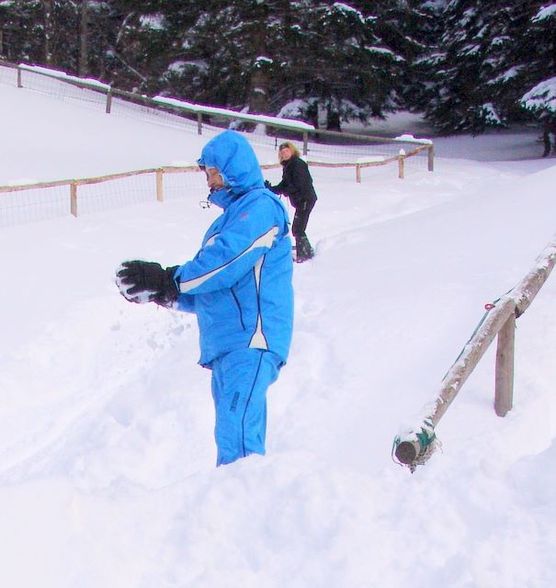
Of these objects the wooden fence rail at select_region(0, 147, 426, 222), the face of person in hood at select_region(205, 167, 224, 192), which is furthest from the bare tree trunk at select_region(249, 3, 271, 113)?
the face of person in hood at select_region(205, 167, 224, 192)

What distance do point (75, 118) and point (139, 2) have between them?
8.00 meters

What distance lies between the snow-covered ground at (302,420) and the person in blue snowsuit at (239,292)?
46 cm

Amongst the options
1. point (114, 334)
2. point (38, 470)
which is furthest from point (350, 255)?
point (38, 470)

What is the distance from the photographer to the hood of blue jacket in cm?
335

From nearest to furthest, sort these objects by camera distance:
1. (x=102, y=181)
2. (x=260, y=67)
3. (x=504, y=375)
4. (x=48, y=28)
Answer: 1. (x=504, y=375)
2. (x=102, y=181)
3. (x=260, y=67)
4. (x=48, y=28)

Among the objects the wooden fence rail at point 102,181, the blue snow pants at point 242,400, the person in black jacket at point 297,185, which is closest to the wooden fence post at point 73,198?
the wooden fence rail at point 102,181

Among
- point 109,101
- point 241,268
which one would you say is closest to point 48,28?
point 109,101

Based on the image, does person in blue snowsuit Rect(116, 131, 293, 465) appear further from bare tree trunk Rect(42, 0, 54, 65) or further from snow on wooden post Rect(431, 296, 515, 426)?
bare tree trunk Rect(42, 0, 54, 65)

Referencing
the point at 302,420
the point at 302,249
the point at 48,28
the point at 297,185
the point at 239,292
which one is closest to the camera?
the point at 239,292

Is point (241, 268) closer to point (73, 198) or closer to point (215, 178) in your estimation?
point (215, 178)

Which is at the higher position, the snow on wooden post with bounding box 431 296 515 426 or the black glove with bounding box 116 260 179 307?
the black glove with bounding box 116 260 179 307

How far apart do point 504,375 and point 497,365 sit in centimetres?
7

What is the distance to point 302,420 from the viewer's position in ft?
16.4

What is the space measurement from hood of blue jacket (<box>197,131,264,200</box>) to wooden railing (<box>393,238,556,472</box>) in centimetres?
115
